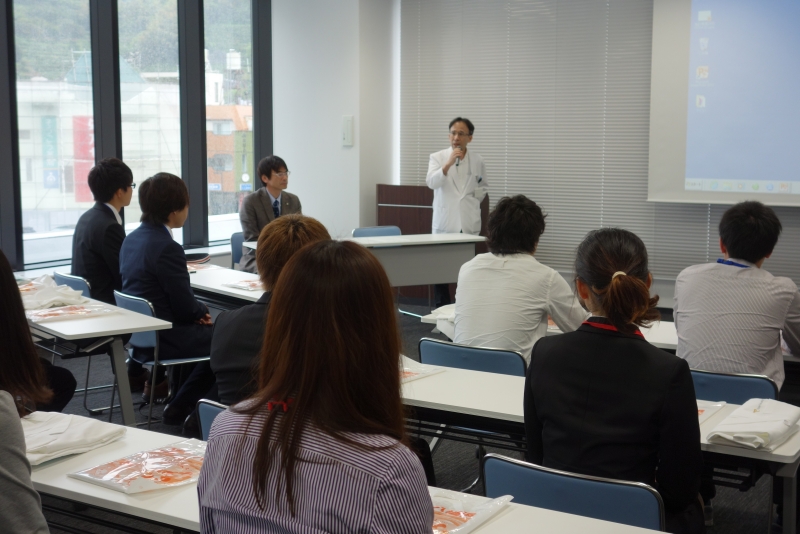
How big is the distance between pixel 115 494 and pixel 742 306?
2192mm

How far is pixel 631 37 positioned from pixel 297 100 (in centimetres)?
318

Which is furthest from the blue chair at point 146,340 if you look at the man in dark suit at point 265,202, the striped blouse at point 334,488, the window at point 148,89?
the window at point 148,89

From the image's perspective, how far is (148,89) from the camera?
6535 millimetres

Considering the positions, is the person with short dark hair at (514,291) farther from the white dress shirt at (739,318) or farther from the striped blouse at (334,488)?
the striped blouse at (334,488)

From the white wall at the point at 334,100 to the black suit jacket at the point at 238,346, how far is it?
5051 millimetres

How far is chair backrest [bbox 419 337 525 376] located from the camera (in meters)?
2.78

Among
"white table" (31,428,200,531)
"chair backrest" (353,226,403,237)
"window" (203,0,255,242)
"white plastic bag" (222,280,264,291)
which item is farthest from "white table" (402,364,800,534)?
"window" (203,0,255,242)

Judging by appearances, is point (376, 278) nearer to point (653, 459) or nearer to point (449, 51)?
point (653, 459)

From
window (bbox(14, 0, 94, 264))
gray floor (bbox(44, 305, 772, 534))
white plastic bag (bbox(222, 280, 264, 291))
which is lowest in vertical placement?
gray floor (bbox(44, 305, 772, 534))

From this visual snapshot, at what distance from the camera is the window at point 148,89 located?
20.7 feet

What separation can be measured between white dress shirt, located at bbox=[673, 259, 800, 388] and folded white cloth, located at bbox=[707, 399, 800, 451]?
730mm

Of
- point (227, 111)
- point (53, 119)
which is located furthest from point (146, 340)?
point (227, 111)

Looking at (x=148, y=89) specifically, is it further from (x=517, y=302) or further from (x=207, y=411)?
(x=207, y=411)

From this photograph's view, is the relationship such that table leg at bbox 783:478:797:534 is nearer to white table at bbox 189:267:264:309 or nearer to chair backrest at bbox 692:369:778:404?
chair backrest at bbox 692:369:778:404
